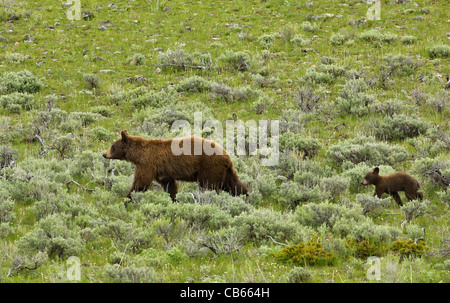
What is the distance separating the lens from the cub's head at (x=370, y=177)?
10531 mm

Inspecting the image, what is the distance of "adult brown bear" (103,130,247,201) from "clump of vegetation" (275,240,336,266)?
3061 mm

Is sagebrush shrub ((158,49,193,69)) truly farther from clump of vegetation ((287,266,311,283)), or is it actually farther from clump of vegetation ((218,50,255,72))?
clump of vegetation ((287,266,311,283))

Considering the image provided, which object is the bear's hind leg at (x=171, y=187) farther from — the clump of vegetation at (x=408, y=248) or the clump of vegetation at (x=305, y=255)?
the clump of vegetation at (x=408, y=248)

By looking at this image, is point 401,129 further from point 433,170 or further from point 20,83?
point 20,83

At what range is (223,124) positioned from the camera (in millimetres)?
15477

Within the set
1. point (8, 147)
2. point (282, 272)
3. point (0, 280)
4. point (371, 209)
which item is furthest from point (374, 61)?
point (0, 280)

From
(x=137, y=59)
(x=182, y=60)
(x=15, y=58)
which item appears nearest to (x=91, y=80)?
(x=137, y=59)

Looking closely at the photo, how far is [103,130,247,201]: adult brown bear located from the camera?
10195 mm

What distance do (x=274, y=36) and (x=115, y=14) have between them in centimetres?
709

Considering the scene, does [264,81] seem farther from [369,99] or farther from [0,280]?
[0,280]

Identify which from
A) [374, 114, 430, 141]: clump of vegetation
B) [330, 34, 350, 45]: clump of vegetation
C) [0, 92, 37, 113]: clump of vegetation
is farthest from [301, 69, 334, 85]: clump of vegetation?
[0, 92, 37, 113]: clump of vegetation

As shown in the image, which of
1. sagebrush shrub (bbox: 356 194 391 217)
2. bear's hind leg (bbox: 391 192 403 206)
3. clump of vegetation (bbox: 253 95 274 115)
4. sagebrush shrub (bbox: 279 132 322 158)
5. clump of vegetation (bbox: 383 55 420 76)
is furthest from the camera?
clump of vegetation (bbox: 383 55 420 76)

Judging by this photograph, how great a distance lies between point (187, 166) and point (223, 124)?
538 cm

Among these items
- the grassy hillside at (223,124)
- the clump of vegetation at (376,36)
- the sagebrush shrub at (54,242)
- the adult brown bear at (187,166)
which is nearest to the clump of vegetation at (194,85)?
the grassy hillside at (223,124)
